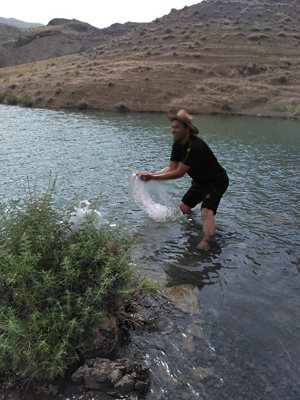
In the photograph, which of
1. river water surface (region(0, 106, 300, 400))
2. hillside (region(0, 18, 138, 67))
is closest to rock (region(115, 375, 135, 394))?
river water surface (region(0, 106, 300, 400))

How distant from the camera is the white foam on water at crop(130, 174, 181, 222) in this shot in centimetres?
1213

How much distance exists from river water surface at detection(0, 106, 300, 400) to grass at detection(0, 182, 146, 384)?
1.14m

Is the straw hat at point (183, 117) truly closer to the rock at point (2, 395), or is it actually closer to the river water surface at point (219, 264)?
the river water surface at point (219, 264)

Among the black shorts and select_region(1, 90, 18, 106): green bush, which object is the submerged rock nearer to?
the black shorts

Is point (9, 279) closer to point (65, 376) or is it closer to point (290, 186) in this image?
point (65, 376)

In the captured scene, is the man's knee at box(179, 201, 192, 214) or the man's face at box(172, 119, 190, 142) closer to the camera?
the man's face at box(172, 119, 190, 142)

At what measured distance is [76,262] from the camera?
6.52 meters

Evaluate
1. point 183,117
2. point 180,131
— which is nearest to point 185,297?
point 180,131

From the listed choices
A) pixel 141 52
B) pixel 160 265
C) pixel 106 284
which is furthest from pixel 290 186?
pixel 141 52

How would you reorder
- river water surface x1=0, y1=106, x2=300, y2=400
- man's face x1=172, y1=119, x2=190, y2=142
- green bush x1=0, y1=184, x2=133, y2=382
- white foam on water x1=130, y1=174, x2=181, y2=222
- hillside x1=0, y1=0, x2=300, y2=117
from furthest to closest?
hillside x1=0, y1=0, x2=300, y2=117, white foam on water x1=130, y1=174, x2=181, y2=222, man's face x1=172, y1=119, x2=190, y2=142, river water surface x1=0, y1=106, x2=300, y2=400, green bush x1=0, y1=184, x2=133, y2=382

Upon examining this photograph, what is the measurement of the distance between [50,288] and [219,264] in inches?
→ 192

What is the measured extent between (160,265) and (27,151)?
1702cm

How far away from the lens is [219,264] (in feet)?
33.0

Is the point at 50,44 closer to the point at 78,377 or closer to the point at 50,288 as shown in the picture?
the point at 50,288
